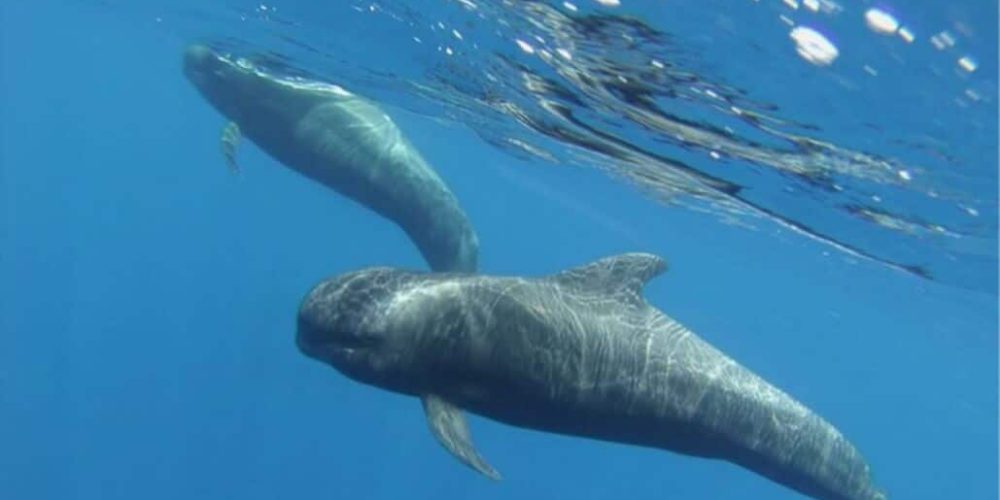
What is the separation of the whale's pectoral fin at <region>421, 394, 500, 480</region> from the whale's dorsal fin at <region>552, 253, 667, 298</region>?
2.17m

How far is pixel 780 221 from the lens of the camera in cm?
2383

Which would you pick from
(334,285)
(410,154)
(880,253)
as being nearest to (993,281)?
(880,253)

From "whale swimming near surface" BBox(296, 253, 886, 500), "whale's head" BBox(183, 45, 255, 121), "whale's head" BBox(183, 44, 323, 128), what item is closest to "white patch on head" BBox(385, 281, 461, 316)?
"whale swimming near surface" BBox(296, 253, 886, 500)

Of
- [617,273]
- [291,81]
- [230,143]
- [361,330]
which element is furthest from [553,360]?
[291,81]

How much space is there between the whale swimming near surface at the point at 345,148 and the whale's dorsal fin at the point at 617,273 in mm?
5686

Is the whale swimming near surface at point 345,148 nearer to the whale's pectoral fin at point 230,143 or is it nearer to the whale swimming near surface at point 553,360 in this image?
the whale's pectoral fin at point 230,143

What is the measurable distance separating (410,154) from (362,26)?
2989 millimetres

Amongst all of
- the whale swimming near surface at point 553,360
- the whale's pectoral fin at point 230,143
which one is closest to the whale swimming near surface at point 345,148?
the whale's pectoral fin at point 230,143

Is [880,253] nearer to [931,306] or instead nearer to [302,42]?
[931,306]

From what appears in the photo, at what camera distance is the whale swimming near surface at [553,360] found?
10234 mm

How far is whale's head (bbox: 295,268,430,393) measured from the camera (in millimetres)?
10164

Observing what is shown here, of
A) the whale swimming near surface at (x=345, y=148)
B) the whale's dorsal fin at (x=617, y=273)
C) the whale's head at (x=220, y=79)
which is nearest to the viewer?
the whale's dorsal fin at (x=617, y=273)

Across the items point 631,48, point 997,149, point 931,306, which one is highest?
point 997,149

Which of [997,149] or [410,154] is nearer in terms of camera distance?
[997,149]
